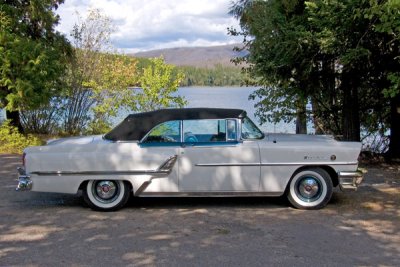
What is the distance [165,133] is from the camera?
275 inches

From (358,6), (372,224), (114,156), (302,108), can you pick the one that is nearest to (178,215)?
(114,156)

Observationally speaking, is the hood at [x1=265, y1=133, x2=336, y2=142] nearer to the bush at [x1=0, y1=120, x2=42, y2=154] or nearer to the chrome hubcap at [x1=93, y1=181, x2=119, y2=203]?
the chrome hubcap at [x1=93, y1=181, x2=119, y2=203]

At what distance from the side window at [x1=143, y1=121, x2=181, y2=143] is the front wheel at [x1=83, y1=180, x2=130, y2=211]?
0.75m

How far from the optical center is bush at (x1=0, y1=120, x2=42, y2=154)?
1319 centimetres

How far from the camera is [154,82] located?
13.5m

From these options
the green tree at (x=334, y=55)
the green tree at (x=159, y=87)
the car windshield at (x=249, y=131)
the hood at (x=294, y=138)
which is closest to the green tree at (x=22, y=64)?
the green tree at (x=159, y=87)

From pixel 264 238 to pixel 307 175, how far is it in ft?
5.55

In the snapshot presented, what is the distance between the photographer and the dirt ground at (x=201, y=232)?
4902mm

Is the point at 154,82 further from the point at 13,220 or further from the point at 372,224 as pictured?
the point at 372,224

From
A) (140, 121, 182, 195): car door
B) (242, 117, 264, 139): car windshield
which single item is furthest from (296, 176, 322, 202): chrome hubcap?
(140, 121, 182, 195): car door

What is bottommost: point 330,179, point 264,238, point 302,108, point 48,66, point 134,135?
point 264,238

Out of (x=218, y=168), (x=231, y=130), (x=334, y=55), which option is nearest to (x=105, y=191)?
(x=218, y=168)

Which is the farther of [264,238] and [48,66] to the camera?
[48,66]

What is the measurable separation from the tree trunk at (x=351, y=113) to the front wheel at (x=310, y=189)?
5.47 m
